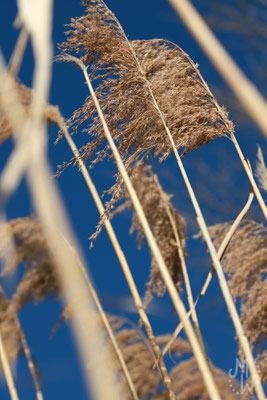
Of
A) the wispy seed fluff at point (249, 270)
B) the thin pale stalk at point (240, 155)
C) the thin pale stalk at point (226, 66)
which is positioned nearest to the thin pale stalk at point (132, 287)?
the thin pale stalk at point (240, 155)

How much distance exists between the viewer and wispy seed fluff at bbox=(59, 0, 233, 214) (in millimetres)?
2002

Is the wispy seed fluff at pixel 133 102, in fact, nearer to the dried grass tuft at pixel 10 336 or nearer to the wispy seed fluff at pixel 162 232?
the wispy seed fluff at pixel 162 232

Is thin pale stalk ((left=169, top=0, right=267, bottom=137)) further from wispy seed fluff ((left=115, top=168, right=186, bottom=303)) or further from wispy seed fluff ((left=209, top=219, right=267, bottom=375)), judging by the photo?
wispy seed fluff ((left=115, top=168, right=186, bottom=303))

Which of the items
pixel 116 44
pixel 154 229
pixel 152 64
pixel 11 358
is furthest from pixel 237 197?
pixel 11 358

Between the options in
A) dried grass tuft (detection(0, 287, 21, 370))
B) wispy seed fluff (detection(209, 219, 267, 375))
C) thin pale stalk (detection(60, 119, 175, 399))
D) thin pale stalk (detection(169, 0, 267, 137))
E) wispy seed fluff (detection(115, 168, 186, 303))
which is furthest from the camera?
dried grass tuft (detection(0, 287, 21, 370))

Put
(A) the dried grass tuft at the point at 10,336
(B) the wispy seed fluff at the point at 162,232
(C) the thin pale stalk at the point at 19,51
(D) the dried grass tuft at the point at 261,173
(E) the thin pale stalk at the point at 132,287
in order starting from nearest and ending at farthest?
1. (C) the thin pale stalk at the point at 19,51
2. (E) the thin pale stalk at the point at 132,287
3. (D) the dried grass tuft at the point at 261,173
4. (B) the wispy seed fluff at the point at 162,232
5. (A) the dried grass tuft at the point at 10,336

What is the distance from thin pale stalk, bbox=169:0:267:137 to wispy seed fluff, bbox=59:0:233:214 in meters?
1.20

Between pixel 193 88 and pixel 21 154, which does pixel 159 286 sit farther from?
pixel 21 154

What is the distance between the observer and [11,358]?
4895 mm

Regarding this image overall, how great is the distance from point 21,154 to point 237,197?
82.3 inches

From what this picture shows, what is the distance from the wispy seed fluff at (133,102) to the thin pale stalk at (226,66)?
120cm

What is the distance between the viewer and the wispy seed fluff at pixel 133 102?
2002mm

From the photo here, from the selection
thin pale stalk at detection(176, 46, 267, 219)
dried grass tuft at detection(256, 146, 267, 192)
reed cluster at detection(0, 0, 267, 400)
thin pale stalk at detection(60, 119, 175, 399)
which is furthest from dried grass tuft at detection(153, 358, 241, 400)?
thin pale stalk at detection(176, 46, 267, 219)

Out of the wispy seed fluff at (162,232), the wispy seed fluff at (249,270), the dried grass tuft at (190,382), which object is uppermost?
the wispy seed fluff at (162,232)
